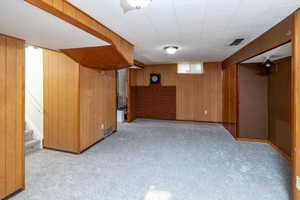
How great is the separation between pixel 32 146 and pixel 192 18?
149 inches

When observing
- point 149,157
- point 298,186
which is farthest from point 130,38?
point 298,186

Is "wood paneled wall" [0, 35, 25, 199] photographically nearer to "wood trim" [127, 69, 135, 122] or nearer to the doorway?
the doorway

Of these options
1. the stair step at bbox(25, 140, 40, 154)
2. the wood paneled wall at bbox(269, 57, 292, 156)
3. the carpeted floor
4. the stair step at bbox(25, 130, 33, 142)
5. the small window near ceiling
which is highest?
the small window near ceiling

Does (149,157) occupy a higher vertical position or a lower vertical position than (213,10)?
lower

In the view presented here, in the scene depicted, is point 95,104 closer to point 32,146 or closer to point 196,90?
point 32,146

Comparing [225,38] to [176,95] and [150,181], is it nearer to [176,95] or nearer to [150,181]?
[150,181]

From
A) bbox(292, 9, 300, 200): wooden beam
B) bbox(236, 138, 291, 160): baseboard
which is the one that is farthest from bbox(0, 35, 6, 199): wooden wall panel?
bbox(236, 138, 291, 160): baseboard

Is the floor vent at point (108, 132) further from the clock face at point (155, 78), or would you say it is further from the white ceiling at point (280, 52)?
the white ceiling at point (280, 52)

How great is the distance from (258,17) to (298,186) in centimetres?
204

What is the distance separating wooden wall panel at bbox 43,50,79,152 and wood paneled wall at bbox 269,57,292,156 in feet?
13.4

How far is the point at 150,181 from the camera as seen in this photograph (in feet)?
7.78

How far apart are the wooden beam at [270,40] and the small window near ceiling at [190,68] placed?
8.47 ft

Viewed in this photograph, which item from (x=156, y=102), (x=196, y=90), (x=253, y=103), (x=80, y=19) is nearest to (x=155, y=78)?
(x=156, y=102)

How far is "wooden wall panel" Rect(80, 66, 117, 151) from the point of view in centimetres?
352
